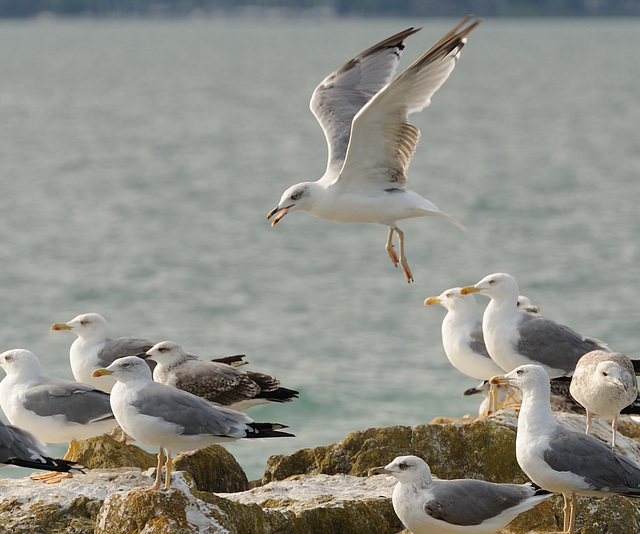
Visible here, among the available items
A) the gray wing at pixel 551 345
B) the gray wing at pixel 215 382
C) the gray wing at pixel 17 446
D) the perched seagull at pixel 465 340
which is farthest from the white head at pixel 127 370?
the perched seagull at pixel 465 340

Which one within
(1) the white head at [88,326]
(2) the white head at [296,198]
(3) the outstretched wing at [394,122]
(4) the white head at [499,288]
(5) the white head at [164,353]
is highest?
(3) the outstretched wing at [394,122]

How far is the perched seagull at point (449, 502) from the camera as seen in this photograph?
24.2 feet

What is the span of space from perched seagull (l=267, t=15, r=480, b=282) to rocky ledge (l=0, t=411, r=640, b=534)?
1.81 m

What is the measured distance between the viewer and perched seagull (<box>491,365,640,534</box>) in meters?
7.45

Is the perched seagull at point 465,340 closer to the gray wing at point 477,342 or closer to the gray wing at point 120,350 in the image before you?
the gray wing at point 477,342

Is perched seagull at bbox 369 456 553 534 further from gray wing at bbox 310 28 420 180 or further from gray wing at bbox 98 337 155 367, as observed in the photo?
gray wing at bbox 310 28 420 180

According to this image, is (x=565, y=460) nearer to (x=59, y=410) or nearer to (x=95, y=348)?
(x=59, y=410)

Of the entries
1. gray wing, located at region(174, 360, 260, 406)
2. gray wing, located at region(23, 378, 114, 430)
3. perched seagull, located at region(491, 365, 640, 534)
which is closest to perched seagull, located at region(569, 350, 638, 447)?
perched seagull, located at region(491, 365, 640, 534)

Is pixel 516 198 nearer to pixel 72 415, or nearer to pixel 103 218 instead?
pixel 103 218

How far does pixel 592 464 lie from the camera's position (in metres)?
7.50

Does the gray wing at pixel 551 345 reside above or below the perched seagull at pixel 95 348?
above

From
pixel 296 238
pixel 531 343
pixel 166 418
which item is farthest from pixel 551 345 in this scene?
pixel 296 238

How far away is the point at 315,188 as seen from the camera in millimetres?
10500

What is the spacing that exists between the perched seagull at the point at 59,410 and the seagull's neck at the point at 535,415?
9.45 ft
